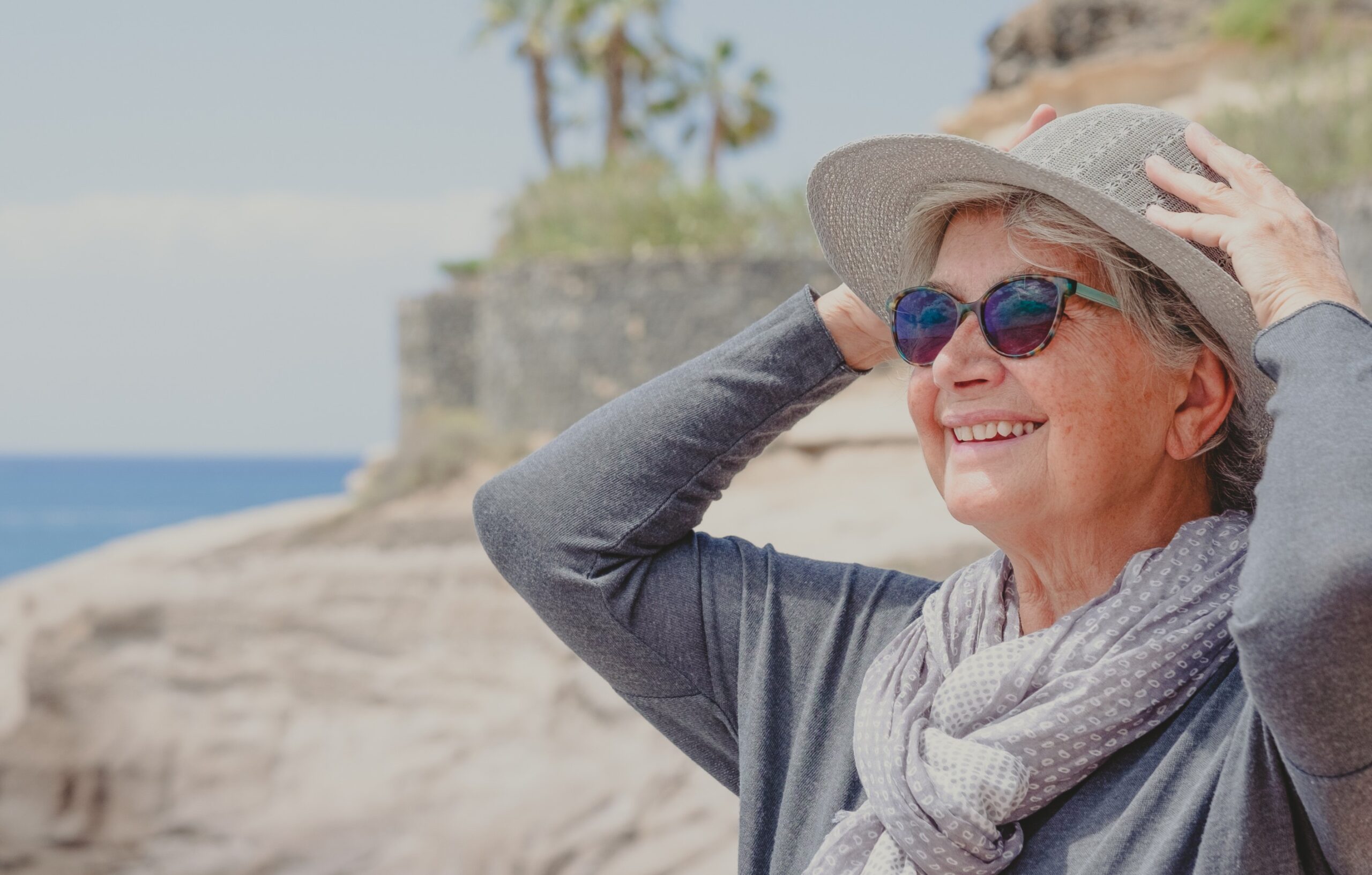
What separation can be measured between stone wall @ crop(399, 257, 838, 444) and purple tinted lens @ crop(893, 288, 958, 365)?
11.7 m

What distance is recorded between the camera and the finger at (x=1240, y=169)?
141 centimetres

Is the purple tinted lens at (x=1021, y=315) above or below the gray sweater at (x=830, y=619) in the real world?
above

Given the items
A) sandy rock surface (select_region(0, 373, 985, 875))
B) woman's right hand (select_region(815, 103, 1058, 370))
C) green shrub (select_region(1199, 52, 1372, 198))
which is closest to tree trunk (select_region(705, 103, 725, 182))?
green shrub (select_region(1199, 52, 1372, 198))

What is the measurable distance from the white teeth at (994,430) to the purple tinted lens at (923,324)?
11 cm

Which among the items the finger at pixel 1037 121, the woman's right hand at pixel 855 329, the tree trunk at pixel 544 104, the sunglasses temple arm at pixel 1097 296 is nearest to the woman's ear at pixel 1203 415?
the sunglasses temple arm at pixel 1097 296

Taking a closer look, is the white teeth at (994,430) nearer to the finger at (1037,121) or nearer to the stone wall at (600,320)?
the finger at (1037,121)

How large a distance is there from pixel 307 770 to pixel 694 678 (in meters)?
2.93

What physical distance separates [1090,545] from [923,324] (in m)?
0.33

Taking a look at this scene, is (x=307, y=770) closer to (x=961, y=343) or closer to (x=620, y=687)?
(x=620, y=687)

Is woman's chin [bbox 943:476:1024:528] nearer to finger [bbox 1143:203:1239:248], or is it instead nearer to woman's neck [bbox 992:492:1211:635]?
woman's neck [bbox 992:492:1211:635]

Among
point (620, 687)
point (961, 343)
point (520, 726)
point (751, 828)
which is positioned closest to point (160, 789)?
point (520, 726)

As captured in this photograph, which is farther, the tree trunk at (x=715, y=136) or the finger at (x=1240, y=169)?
the tree trunk at (x=715, y=136)

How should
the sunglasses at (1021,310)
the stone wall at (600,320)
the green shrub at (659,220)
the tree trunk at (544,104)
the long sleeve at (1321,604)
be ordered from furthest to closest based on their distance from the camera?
the tree trunk at (544,104)
the green shrub at (659,220)
the stone wall at (600,320)
the sunglasses at (1021,310)
the long sleeve at (1321,604)

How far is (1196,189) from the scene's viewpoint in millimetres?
1438
